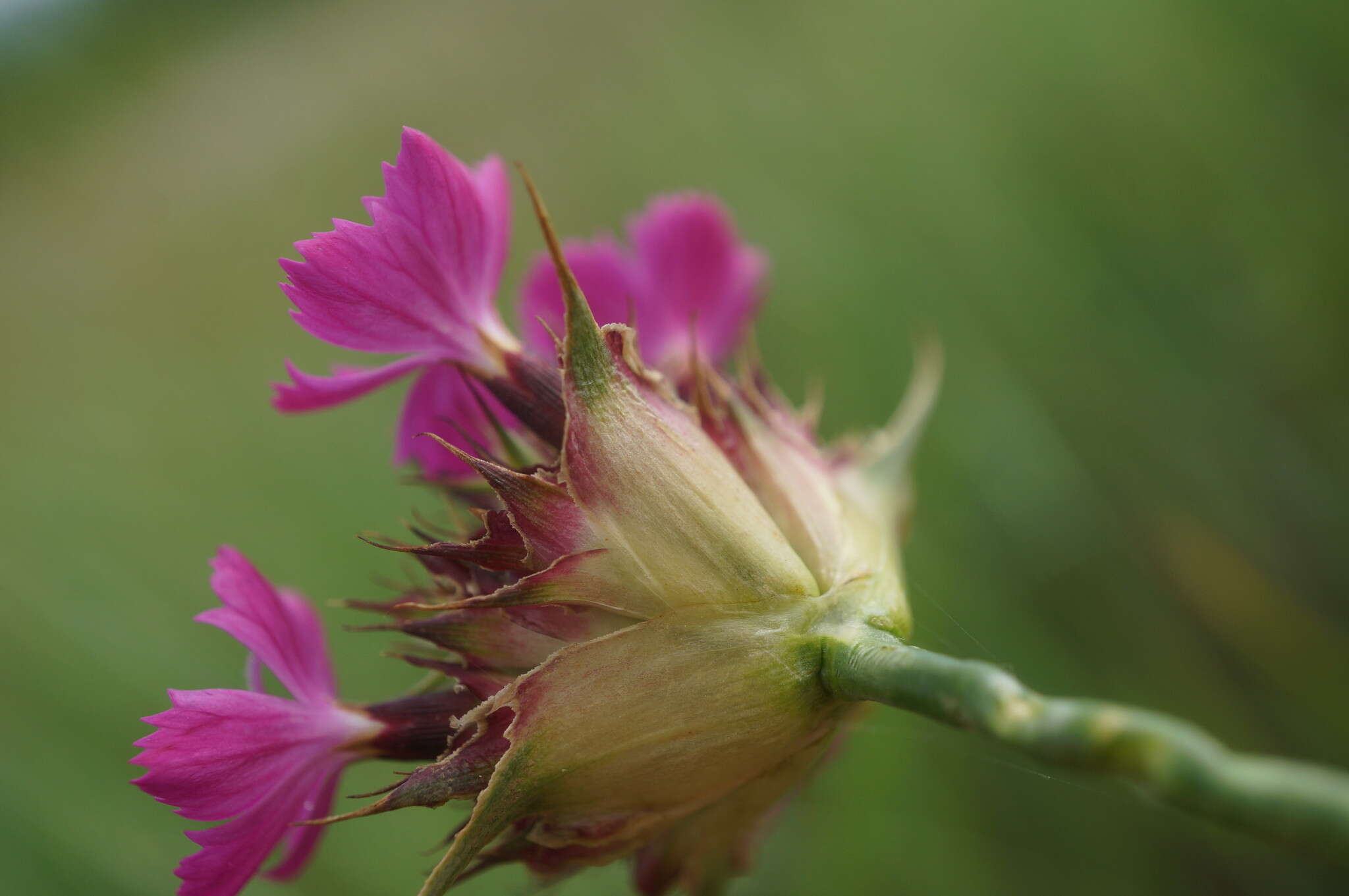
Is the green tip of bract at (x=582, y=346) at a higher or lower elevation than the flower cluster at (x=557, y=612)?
higher

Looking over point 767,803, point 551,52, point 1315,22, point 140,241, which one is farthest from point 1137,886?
point 140,241

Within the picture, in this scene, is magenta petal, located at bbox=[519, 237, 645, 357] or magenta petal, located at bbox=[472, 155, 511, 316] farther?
magenta petal, located at bbox=[519, 237, 645, 357]

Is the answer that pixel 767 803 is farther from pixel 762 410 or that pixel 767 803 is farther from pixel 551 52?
pixel 551 52

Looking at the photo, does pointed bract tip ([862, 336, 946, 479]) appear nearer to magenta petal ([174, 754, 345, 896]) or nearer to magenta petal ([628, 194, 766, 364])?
magenta petal ([628, 194, 766, 364])

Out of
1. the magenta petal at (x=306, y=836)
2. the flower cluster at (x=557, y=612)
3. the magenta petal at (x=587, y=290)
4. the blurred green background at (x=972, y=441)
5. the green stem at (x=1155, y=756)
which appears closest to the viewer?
the green stem at (x=1155, y=756)

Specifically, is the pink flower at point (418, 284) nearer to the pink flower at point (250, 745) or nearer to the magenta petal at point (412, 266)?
the magenta petal at point (412, 266)

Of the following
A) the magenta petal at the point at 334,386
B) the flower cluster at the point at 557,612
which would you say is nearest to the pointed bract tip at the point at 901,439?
the flower cluster at the point at 557,612

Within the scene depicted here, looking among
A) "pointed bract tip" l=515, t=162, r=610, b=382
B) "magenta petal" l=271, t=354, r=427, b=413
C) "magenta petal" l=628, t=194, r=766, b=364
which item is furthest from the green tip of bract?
"magenta petal" l=628, t=194, r=766, b=364

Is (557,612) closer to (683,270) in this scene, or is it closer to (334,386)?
(334,386)
